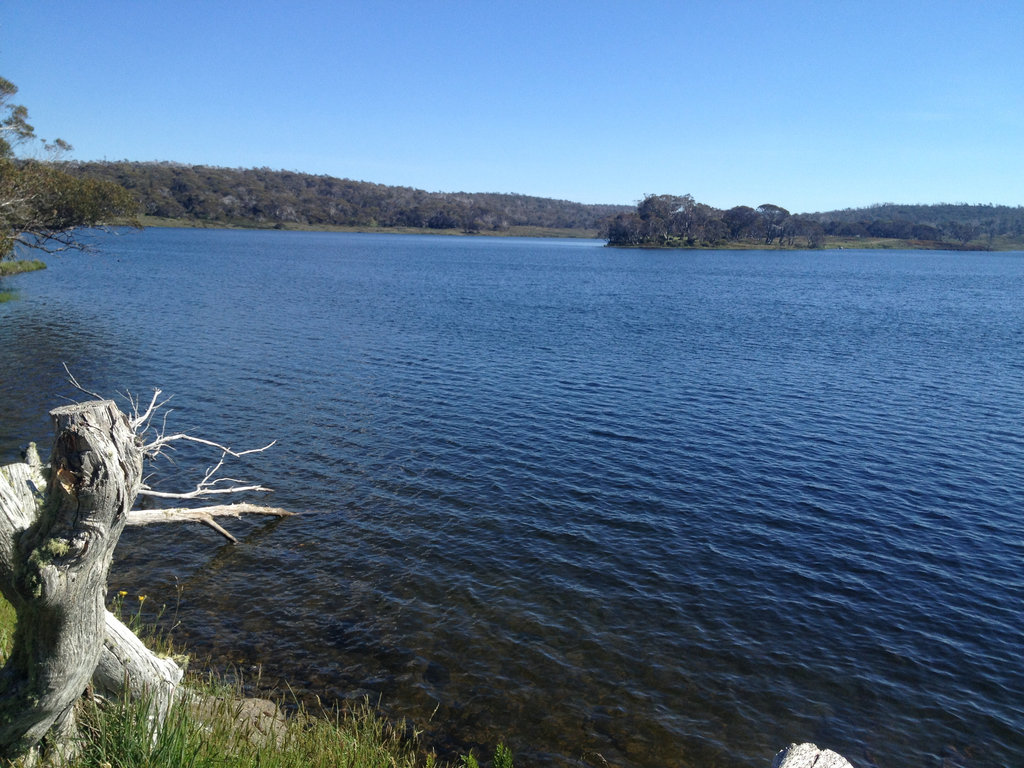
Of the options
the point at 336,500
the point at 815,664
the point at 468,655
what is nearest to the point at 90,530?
the point at 468,655

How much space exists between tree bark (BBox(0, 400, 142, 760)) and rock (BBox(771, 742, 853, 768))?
6.34 metres

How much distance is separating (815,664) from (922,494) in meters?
11.6

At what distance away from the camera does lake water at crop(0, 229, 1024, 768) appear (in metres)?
12.7

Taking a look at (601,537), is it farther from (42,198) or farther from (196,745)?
(42,198)

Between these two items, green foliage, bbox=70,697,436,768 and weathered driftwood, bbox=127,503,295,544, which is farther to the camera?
weathered driftwood, bbox=127,503,295,544

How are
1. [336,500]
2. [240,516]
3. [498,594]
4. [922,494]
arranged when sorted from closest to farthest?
[498,594] < [240,516] < [336,500] < [922,494]

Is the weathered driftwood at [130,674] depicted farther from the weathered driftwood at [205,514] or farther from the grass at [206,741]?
the weathered driftwood at [205,514]

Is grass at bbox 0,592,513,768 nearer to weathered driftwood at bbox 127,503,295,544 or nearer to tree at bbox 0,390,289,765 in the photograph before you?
tree at bbox 0,390,289,765

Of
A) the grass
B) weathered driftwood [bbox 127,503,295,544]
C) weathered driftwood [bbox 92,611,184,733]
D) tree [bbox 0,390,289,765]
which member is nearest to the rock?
Result: the grass

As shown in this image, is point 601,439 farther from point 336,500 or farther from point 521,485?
point 336,500

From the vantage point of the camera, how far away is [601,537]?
62.8ft

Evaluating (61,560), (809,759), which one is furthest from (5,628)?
(809,759)

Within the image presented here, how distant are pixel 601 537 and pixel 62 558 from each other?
50.2ft

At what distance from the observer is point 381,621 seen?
48.8 feet
